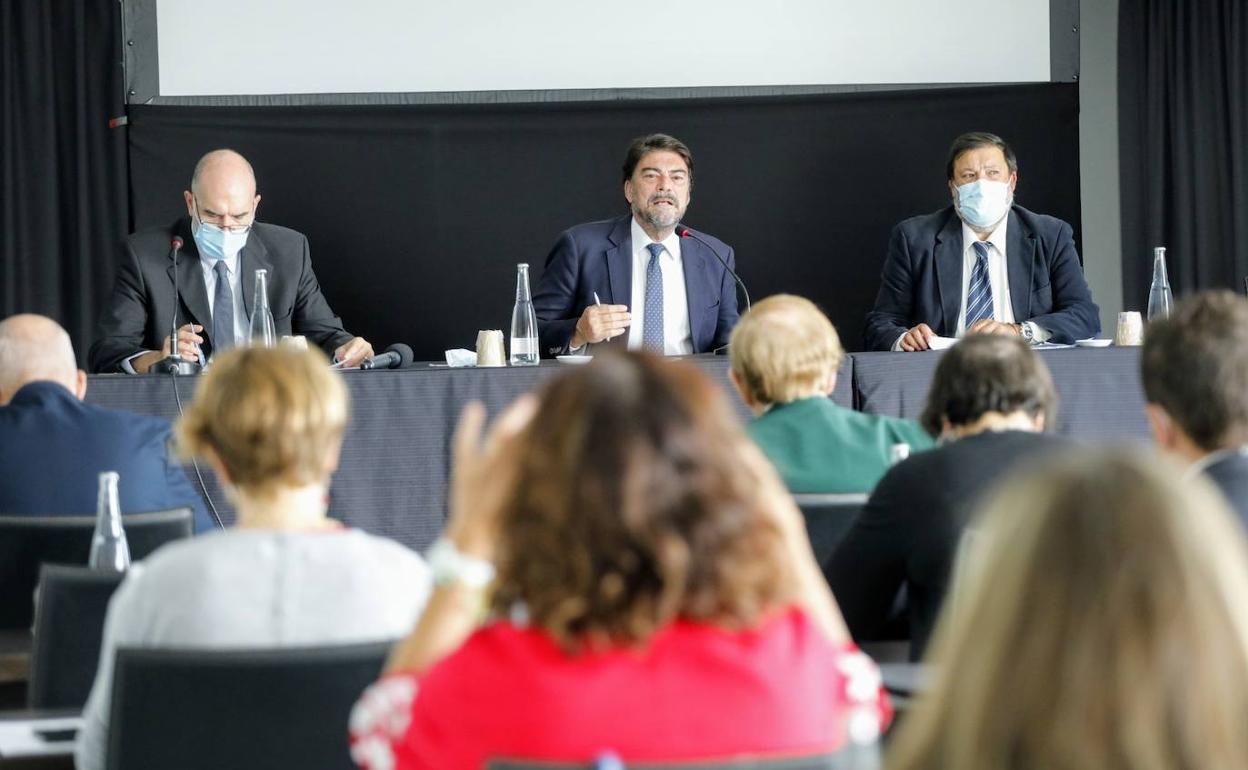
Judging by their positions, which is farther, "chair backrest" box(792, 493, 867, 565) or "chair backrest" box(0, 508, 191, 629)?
"chair backrest" box(792, 493, 867, 565)

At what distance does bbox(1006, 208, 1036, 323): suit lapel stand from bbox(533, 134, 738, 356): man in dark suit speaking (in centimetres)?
80

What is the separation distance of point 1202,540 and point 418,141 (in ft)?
15.9

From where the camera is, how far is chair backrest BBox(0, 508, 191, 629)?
7.27ft

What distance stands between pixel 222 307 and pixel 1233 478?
314cm

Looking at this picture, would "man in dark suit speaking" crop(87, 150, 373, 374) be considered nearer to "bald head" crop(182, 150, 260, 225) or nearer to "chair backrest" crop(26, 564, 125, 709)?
"bald head" crop(182, 150, 260, 225)

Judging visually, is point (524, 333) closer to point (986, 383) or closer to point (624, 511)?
point (986, 383)

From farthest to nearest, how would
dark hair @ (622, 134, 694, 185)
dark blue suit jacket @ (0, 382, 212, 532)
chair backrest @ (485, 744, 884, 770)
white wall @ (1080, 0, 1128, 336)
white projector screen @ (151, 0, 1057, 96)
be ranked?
white wall @ (1080, 0, 1128, 336), white projector screen @ (151, 0, 1057, 96), dark hair @ (622, 134, 694, 185), dark blue suit jacket @ (0, 382, 212, 532), chair backrest @ (485, 744, 884, 770)

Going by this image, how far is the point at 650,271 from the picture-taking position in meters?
4.59

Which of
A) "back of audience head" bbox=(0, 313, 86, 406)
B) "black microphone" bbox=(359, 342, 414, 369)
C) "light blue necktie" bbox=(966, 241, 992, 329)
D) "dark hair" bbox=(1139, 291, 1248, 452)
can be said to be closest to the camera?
"dark hair" bbox=(1139, 291, 1248, 452)

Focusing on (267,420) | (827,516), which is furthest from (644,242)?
(267,420)

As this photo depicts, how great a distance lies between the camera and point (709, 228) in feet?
18.1

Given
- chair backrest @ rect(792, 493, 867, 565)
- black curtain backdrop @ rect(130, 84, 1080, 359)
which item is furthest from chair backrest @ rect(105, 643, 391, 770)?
black curtain backdrop @ rect(130, 84, 1080, 359)

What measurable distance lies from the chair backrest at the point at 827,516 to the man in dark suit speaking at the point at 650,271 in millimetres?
2186

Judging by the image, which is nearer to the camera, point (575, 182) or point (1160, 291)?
point (1160, 291)
